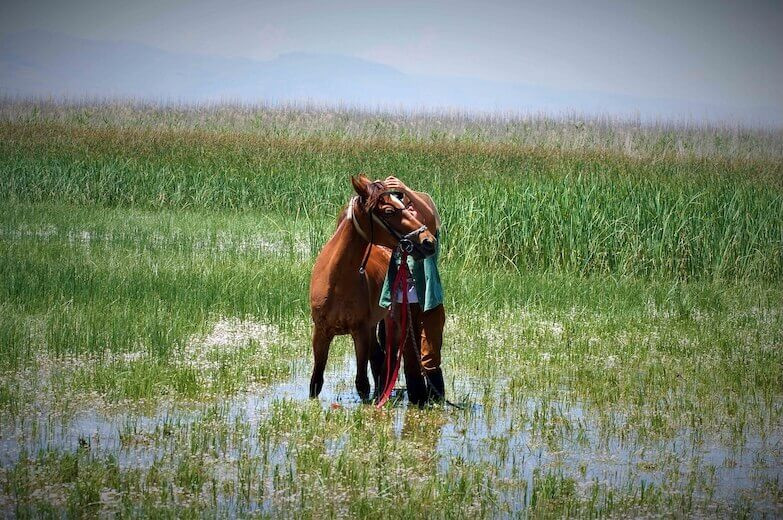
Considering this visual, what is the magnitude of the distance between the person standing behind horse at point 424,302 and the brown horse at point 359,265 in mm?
137

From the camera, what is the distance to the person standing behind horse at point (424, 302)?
22.2ft

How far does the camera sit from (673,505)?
5.67 meters

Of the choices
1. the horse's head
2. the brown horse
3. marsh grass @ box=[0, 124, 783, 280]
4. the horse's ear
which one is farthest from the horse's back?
marsh grass @ box=[0, 124, 783, 280]

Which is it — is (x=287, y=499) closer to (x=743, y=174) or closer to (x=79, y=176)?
(x=79, y=176)

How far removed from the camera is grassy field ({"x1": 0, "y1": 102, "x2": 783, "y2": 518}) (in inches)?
229

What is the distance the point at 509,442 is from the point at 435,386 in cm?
85

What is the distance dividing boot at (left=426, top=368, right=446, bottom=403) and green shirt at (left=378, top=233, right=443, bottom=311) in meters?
0.65

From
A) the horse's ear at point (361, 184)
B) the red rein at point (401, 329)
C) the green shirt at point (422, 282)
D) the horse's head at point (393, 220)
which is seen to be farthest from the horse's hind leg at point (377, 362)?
the horse's ear at point (361, 184)

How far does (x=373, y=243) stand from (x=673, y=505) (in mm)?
2370

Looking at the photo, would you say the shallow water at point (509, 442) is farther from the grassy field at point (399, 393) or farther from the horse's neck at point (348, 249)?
the horse's neck at point (348, 249)

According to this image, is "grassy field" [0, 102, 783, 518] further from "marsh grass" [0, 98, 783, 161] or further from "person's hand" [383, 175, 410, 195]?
"marsh grass" [0, 98, 783, 161]

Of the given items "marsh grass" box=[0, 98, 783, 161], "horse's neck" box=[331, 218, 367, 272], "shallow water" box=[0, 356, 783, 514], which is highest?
"marsh grass" box=[0, 98, 783, 161]

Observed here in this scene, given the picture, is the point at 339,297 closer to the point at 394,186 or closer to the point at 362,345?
the point at 362,345

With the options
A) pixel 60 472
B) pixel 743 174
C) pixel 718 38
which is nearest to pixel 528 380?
pixel 60 472
